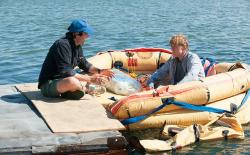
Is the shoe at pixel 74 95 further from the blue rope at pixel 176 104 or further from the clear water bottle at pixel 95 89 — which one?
the blue rope at pixel 176 104

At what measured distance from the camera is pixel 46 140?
5.30 metres

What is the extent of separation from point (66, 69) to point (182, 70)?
1771 millimetres

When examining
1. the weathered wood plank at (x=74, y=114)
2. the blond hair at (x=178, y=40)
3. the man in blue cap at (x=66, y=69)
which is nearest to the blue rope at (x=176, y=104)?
the weathered wood plank at (x=74, y=114)

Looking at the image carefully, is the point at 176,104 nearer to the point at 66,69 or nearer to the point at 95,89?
the point at 95,89

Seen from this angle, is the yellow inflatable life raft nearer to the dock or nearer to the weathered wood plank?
the weathered wood plank

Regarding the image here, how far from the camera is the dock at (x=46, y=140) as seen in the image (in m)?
5.16

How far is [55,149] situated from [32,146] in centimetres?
23

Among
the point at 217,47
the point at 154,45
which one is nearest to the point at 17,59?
the point at 154,45

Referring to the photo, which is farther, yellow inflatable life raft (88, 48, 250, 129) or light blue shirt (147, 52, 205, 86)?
light blue shirt (147, 52, 205, 86)

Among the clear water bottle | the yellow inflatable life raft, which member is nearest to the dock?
the yellow inflatable life raft

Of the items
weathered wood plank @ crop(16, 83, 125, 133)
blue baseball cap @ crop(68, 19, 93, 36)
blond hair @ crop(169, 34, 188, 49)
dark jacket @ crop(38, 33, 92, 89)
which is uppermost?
blue baseball cap @ crop(68, 19, 93, 36)

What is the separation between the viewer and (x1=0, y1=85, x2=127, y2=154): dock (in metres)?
5.16

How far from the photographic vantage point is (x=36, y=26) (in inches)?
752

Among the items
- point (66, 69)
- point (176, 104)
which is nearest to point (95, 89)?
point (66, 69)
